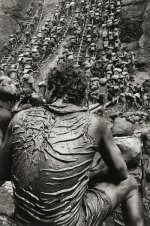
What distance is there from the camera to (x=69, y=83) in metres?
1.96

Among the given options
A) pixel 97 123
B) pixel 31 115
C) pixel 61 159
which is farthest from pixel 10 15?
pixel 61 159

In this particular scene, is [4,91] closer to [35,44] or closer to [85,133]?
[85,133]

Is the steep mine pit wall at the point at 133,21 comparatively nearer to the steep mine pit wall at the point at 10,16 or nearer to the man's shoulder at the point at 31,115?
the steep mine pit wall at the point at 10,16

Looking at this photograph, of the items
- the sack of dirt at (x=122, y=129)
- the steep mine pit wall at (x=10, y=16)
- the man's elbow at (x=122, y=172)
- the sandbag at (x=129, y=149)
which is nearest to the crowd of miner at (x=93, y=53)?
the steep mine pit wall at (x=10, y=16)

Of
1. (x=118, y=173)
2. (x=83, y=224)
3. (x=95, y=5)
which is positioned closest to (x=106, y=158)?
(x=118, y=173)

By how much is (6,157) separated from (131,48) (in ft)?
48.6

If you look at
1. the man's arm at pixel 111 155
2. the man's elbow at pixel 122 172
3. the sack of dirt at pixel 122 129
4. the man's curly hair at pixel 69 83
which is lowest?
the sack of dirt at pixel 122 129

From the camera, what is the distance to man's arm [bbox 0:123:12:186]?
194cm

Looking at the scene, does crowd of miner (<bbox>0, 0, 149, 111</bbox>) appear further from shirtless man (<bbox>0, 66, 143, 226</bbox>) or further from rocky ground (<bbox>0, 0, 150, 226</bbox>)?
shirtless man (<bbox>0, 66, 143, 226</bbox>)

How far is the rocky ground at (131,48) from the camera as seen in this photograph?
2518 mm

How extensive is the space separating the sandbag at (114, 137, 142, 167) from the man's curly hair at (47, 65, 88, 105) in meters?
0.54

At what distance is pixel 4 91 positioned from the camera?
2.30m

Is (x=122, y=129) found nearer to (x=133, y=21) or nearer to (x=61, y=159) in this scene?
(x=61, y=159)

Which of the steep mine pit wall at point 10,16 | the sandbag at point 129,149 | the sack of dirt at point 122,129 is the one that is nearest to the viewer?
the sandbag at point 129,149
